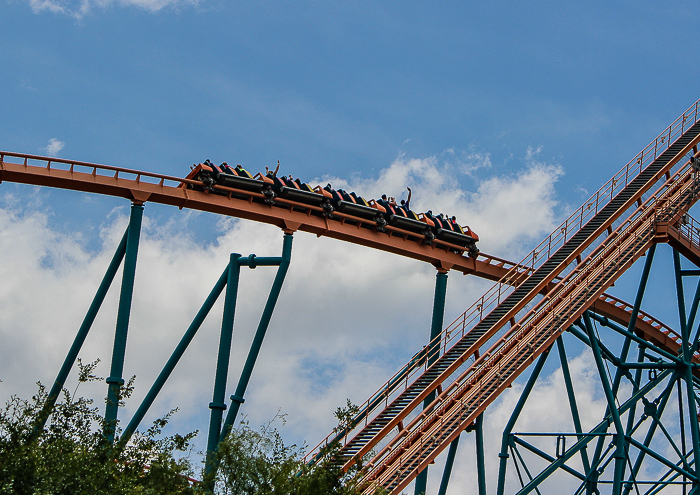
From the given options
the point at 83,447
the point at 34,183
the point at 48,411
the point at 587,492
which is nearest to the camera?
the point at 83,447

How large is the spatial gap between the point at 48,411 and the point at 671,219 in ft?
36.1

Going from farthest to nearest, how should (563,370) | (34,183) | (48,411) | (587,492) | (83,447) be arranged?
(563,370) → (587,492) → (34,183) → (48,411) → (83,447)

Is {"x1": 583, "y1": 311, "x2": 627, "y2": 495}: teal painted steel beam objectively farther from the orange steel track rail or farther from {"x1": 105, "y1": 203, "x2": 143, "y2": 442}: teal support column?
{"x1": 105, "y1": 203, "x2": 143, "y2": 442}: teal support column

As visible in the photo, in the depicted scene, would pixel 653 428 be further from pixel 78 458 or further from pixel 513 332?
pixel 78 458

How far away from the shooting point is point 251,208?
690 inches

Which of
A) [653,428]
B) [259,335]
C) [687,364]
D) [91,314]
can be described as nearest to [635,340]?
[687,364]

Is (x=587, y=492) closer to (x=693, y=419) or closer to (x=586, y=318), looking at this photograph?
(x=693, y=419)

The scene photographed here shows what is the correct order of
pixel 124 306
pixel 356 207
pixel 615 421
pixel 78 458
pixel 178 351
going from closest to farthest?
pixel 78 458
pixel 615 421
pixel 124 306
pixel 178 351
pixel 356 207

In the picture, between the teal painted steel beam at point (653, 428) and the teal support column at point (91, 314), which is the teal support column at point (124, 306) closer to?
the teal support column at point (91, 314)

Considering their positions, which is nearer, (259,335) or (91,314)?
(259,335)

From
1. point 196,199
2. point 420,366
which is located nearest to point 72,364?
point 196,199

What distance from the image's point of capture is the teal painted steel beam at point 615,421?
15.4 meters

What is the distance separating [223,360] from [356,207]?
408 centimetres

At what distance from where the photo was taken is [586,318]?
51.6ft
